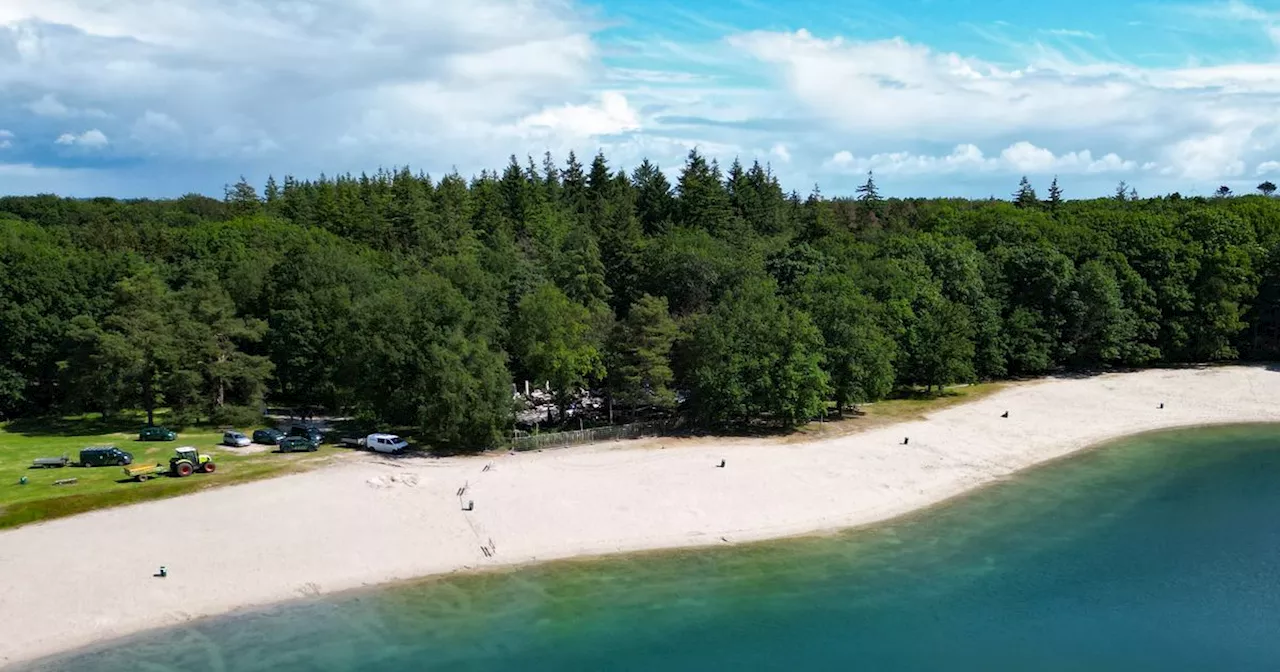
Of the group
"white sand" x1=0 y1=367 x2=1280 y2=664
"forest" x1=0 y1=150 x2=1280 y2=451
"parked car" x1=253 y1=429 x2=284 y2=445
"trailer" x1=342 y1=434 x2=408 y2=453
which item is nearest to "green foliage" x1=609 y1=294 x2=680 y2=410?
"forest" x1=0 y1=150 x2=1280 y2=451

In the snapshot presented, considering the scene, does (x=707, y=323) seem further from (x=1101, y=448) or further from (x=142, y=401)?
(x=142, y=401)

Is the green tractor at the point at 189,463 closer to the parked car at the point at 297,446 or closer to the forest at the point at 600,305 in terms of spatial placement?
the parked car at the point at 297,446

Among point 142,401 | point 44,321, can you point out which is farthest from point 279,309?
point 44,321

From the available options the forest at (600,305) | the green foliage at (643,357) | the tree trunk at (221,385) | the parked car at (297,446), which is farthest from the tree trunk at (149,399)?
the green foliage at (643,357)

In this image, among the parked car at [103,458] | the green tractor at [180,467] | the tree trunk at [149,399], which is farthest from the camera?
the tree trunk at [149,399]

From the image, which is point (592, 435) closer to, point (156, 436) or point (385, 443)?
point (385, 443)

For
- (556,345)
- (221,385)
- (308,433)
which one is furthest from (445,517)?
(221,385)
